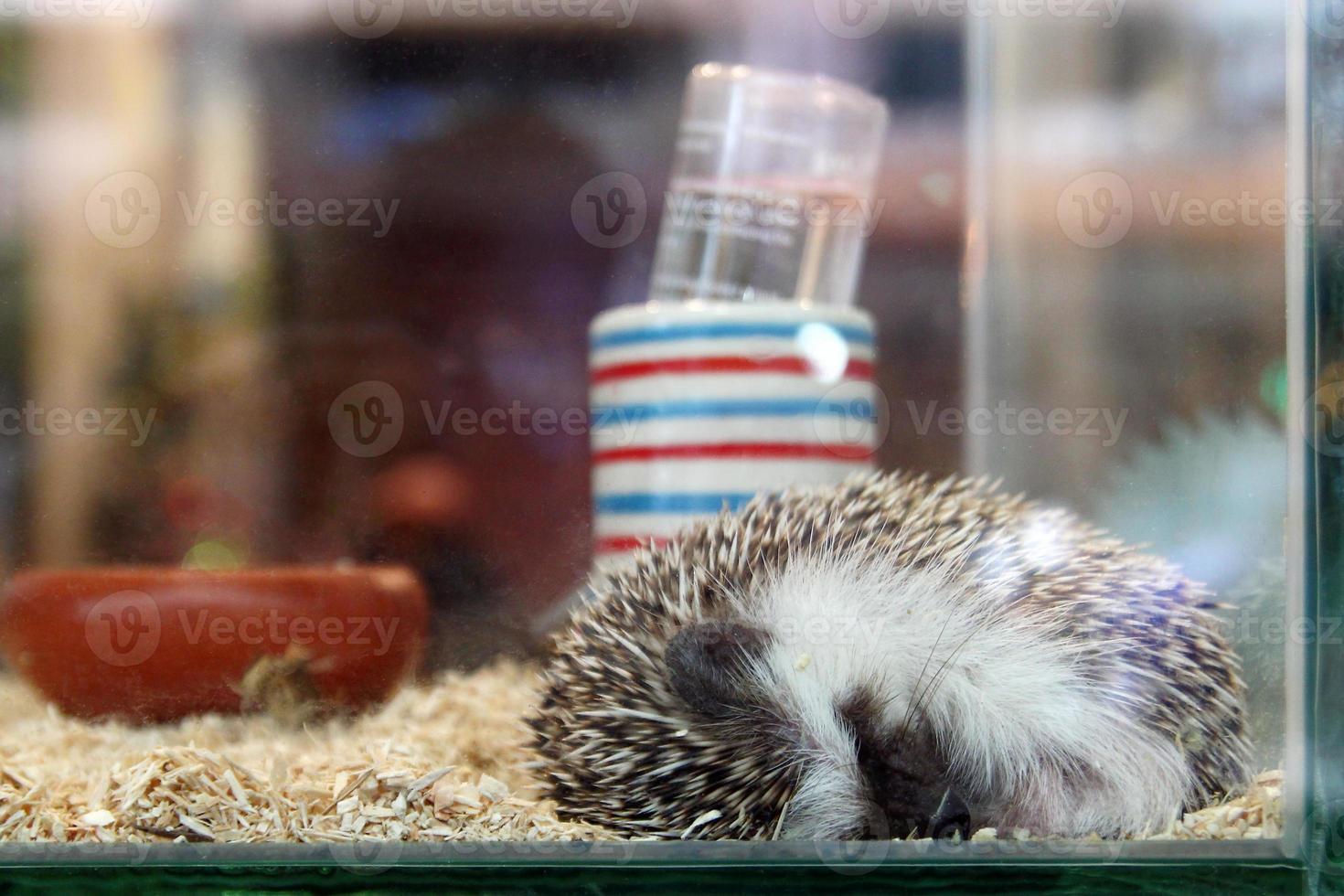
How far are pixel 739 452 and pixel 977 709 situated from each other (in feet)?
1.57

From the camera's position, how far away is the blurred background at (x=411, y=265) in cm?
161

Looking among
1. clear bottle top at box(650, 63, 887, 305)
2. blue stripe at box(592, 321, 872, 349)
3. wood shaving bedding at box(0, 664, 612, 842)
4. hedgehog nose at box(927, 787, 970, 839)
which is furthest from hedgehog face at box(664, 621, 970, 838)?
clear bottle top at box(650, 63, 887, 305)

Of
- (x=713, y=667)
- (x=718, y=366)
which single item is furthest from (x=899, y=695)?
(x=718, y=366)

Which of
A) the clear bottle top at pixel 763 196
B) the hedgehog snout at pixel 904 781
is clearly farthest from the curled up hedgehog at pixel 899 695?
the clear bottle top at pixel 763 196

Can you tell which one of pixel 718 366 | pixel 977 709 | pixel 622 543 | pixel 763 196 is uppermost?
pixel 763 196

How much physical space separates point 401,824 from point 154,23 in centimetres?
125

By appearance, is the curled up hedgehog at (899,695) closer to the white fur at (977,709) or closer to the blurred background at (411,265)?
the white fur at (977,709)

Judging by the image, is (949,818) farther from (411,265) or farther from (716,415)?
(411,265)

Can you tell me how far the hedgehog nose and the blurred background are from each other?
21.1 inches

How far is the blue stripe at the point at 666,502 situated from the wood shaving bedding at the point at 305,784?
256 mm

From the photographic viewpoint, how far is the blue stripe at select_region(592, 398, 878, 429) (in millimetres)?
1548

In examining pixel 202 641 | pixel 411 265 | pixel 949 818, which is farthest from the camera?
→ pixel 411 265

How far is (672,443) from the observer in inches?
61.1

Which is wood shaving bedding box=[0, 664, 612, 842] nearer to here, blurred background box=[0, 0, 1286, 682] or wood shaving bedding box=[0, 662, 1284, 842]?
wood shaving bedding box=[0, 662, 1284, 842]
